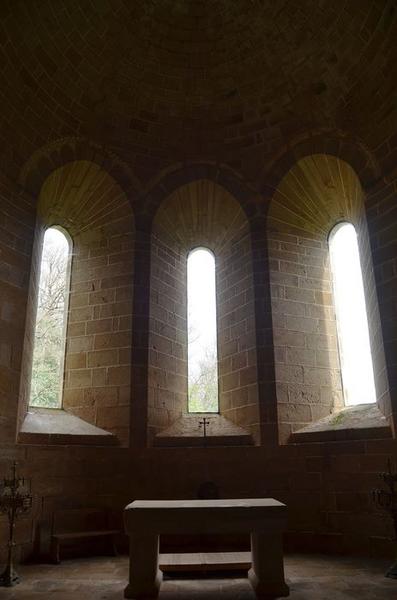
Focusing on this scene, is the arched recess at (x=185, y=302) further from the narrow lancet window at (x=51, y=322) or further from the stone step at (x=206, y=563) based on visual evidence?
the stone step at (x=206, y=563)

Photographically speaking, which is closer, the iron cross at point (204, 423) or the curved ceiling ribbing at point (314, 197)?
the iron cross at point (204, 423)

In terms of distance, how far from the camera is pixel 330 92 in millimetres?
8719

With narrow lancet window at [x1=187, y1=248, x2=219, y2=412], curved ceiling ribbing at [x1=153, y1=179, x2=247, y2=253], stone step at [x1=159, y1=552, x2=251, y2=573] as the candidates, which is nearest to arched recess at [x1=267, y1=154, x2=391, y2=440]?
curved ceiling ribbing at [x1=153, y1=179, x2=247, y2=253]

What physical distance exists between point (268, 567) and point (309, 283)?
5.06m

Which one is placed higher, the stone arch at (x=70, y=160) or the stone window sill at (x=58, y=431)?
the stone arch at (x=70, y=160)

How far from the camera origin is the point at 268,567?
5.03 m

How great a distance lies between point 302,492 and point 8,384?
4398 millimetres

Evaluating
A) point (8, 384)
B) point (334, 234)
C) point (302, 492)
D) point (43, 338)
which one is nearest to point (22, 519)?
point (8, 384)

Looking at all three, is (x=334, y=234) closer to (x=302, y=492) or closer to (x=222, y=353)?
(x=222, y=353)

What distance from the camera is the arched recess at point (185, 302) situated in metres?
8.27

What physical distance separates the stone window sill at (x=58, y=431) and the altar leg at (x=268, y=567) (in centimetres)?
322

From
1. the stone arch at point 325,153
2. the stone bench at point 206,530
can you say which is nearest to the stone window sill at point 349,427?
the stone bench at point 206,530

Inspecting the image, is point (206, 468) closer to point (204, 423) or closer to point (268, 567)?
point (204, 423)

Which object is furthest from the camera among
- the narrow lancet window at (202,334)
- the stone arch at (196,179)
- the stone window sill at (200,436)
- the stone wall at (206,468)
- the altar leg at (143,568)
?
the stone arch at (196,179)
